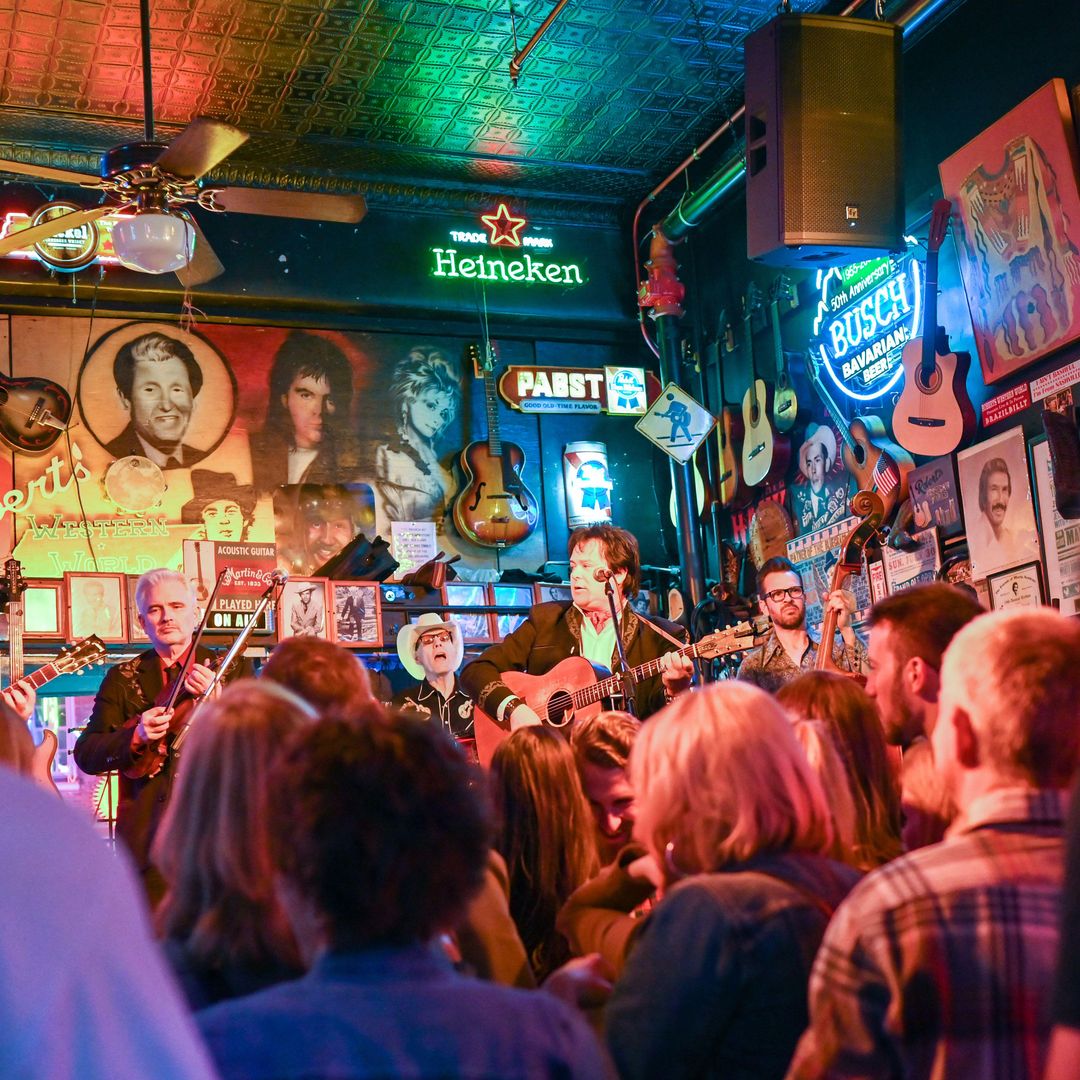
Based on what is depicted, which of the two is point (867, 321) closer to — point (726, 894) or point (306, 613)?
point (306, 613)

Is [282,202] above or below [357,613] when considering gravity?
above

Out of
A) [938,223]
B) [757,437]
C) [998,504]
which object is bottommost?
[998,504]

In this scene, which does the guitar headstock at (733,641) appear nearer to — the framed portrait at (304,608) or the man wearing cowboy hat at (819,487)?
the man wearing cowboy hat at (819,487)

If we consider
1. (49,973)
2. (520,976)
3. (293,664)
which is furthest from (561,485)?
(49,973)

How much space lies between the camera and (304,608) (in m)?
7.44

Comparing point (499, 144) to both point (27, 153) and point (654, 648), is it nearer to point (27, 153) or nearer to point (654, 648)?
point (27, 153)

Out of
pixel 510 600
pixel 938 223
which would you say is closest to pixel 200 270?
pixel 510 600

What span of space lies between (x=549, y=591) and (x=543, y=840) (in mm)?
6060

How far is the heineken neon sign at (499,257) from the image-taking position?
31.1ft

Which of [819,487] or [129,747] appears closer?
[129,747]

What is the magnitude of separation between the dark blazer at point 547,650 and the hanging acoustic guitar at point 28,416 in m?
3.67

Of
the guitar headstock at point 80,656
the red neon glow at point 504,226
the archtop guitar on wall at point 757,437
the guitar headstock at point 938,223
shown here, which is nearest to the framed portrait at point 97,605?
the guitar headstock at point 80,656

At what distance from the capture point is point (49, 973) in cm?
62

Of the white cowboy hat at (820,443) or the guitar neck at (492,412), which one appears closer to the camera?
the white cowboy hat at (820,443)
